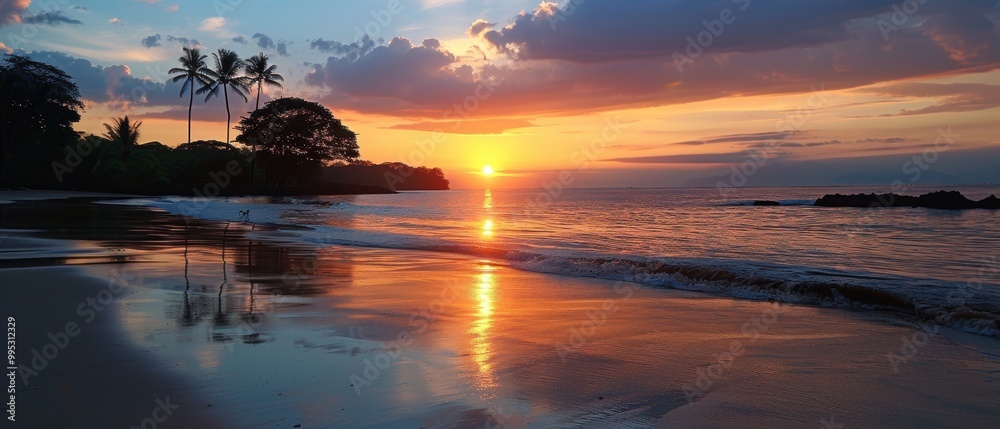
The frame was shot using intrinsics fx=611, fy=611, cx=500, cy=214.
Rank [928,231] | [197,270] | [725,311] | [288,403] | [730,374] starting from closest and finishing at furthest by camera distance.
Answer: [288,403] < [730,374] < [725,311] < [197,270] < [928,231]

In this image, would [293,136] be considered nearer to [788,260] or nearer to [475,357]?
[788,260]

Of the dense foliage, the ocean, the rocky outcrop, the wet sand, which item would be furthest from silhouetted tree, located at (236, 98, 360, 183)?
the wet sand

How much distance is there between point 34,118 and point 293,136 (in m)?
25.5

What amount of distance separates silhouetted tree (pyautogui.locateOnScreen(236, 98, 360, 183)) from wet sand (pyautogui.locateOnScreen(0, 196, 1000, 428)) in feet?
222

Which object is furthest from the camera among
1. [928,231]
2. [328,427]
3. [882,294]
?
[928,231]

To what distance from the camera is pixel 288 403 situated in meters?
4.29

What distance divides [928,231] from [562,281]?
21895 millimetres

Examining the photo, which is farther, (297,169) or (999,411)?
(297,169)

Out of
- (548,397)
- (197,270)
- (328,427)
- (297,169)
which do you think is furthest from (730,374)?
(297,169)

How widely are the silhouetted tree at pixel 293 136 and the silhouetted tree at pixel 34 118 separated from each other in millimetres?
18656

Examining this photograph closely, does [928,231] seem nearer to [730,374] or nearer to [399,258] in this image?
[399,258]

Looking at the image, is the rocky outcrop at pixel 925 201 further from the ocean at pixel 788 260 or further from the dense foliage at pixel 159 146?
the dense foliage at pixel 159 146

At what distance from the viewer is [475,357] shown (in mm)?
5742

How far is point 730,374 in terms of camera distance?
534cm
